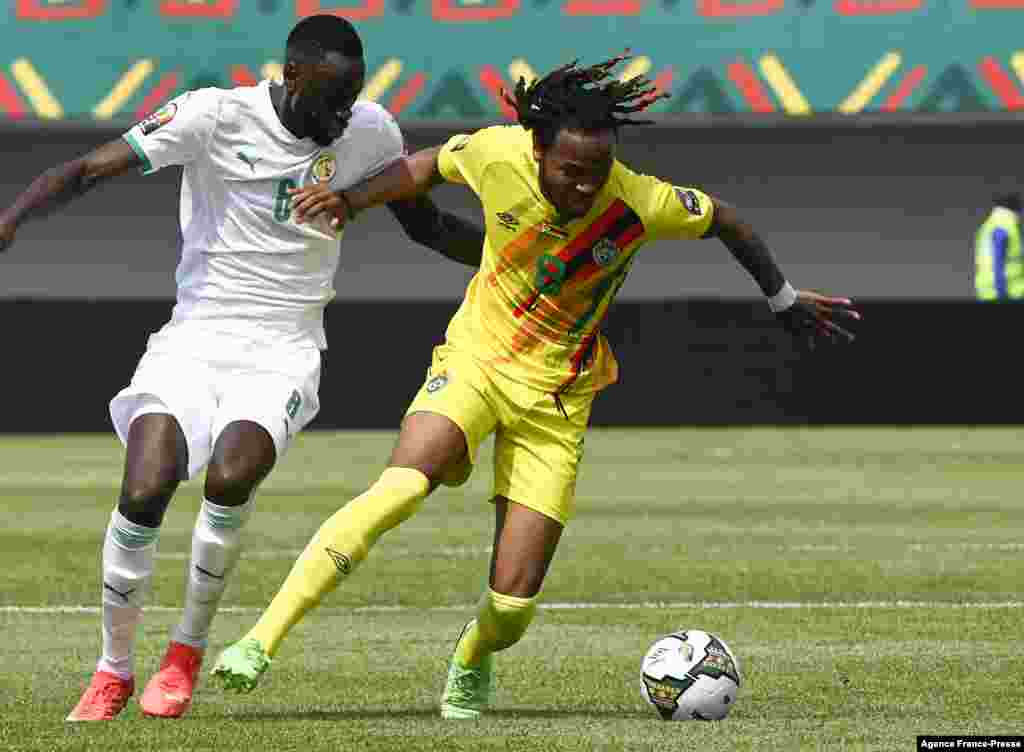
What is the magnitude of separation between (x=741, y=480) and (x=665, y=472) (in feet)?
2.92

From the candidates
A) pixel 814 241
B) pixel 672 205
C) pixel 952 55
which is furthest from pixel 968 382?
pixel 672 205

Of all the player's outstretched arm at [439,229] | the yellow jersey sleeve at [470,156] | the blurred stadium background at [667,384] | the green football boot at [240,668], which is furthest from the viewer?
the blurred stadium background at [667,384]

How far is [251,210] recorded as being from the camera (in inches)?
298

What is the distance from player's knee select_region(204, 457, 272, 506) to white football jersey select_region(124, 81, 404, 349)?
0.54 metres

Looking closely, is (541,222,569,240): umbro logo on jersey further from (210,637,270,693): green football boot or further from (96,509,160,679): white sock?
(210,637,270,693): green football boot

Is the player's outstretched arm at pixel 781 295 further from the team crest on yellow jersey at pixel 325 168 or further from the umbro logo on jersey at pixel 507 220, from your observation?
the team crest on yellow jersey at pixel 325 168

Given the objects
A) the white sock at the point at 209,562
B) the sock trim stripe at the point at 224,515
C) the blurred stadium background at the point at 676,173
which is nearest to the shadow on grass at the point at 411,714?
the white sock at the point at 209,562

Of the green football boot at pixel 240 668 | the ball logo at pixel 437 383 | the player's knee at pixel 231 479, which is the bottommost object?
the green football boot at pixel 240 668

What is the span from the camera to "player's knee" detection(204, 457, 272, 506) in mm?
7082

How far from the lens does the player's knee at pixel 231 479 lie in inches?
279

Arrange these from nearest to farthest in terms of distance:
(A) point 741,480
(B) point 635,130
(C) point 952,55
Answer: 1. (A) point 741,480
2. (C) point 952,55
3. (B) point 635,130

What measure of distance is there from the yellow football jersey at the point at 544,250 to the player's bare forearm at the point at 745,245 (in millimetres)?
83

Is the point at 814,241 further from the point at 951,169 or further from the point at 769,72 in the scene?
the point at 769,72

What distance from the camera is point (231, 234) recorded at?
7578 millimetres
